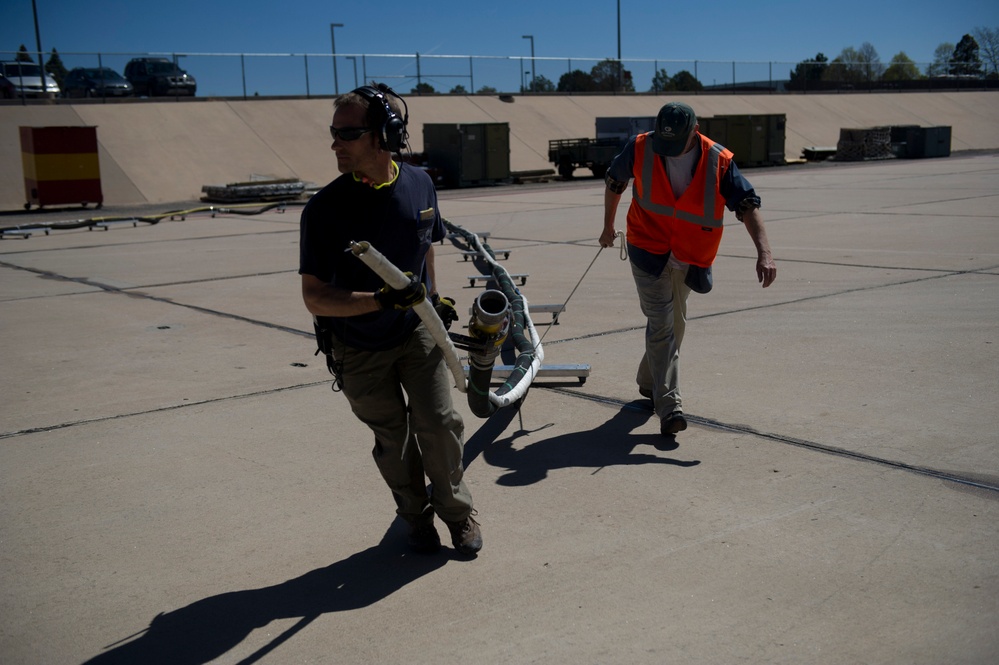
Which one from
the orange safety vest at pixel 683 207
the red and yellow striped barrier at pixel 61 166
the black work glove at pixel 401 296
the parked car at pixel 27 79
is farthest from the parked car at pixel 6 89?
the black work glove at pixel 401 296

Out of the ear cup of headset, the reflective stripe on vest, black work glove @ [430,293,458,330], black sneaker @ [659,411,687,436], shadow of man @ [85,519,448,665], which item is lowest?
shadow of man @ [85,519,448,665]

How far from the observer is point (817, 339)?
24.3ft

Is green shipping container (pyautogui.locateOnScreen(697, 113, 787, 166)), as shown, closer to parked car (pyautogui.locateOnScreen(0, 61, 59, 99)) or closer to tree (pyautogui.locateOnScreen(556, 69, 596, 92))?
tree (pyautogui.locateOnScreen(556, 69, 596, 92))

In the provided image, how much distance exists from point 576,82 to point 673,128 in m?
40.7

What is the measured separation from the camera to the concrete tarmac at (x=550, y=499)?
339 centimetres

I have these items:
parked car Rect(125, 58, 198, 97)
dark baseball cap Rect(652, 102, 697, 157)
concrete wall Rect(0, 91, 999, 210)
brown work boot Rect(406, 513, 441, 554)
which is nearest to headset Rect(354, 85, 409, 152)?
brown work boot Rect(406, 513, 441, 554)

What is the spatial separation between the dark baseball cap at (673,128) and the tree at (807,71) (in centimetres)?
4977

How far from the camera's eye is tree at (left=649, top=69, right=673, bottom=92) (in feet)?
153

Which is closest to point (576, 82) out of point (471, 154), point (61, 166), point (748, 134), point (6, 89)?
point (748, 134)

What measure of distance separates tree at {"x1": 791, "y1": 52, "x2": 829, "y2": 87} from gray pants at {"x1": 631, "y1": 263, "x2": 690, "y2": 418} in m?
49.7

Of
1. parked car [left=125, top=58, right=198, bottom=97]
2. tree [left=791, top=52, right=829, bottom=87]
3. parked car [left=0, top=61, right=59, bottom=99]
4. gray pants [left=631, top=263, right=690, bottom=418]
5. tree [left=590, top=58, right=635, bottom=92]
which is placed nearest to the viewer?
gray pants [left=631, top=263, right=690, bottom=418]

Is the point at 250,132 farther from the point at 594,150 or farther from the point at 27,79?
the point at 594,150

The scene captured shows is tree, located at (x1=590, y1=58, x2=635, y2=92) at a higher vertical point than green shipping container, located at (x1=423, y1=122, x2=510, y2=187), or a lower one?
higher

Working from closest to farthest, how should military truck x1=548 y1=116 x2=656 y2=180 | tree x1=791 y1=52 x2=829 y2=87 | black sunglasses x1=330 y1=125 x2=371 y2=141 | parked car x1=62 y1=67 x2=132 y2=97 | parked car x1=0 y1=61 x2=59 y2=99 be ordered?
black sunglasses x1=330 y1=125 x2=371 y2=141, parked car x1=0 y1=61 x2=59 y2=99, military truck x1=548 y1=116 x2=656 y2=180, parked car x1=62 y1=67 x2=132 y2=97, tree x1=791 y1=52 x2=829 y2=87
